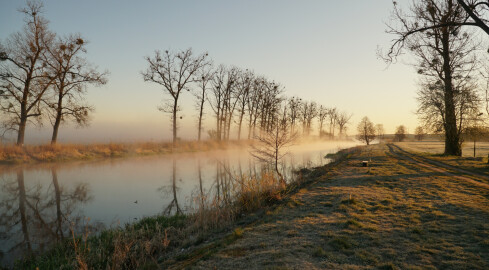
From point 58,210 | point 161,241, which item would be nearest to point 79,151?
point 58,210

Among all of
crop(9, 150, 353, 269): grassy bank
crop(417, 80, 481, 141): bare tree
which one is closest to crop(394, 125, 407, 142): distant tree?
crop(417, 80, 481, 141): bare tree

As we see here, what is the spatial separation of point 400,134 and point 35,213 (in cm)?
10317

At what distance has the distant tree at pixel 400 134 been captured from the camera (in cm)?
8828

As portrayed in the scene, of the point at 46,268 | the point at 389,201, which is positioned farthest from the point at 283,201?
the point at 46,268

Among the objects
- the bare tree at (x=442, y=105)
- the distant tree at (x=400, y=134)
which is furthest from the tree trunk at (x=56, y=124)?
the distant tree at (x=400, y=134)

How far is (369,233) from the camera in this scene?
588 cm

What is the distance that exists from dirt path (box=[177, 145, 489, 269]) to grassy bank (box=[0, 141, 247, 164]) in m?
21.1

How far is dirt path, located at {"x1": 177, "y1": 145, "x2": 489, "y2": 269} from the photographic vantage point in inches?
181

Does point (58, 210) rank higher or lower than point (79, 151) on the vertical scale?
lower

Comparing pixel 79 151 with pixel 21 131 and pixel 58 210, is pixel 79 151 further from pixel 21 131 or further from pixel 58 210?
pixel 58 210

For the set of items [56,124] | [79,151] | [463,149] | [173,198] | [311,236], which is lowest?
[173,198]

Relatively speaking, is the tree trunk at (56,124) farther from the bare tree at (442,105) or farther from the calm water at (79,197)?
the bare tree at (442,105)

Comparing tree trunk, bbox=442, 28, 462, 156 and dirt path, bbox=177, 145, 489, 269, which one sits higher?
tree trunk, bbox=442, 28, 462, 156

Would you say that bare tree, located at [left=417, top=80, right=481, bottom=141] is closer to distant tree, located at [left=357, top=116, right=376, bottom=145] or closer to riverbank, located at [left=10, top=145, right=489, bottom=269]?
riverbank, located at [left=10, top=145, right=489, bottom=269]
